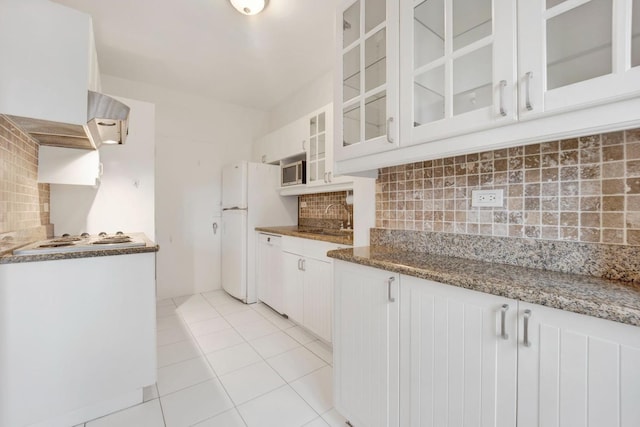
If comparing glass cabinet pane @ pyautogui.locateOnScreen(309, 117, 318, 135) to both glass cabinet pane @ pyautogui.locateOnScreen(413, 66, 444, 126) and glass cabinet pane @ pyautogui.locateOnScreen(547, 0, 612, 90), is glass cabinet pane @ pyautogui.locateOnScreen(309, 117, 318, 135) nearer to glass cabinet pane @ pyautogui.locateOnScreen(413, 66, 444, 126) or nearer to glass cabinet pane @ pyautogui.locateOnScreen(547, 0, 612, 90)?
glass cabinet pane @ pyautogui.locateOnScreen(413, 66, 444, 126)

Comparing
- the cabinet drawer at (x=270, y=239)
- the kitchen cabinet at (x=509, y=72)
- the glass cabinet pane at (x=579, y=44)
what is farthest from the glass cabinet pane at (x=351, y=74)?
the cabinet drawer at (x=270, y=239)

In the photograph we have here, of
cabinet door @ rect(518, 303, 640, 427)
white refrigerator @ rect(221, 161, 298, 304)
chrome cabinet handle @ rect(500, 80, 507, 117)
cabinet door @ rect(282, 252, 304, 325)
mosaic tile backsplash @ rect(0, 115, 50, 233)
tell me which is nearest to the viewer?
cabinet door @ rect(518, 303, 640, 427)

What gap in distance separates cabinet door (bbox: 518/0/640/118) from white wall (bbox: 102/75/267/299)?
348cm

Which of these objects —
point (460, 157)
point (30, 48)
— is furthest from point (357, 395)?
point (30, 48)

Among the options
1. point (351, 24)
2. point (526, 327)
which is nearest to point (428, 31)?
point (351, 24)

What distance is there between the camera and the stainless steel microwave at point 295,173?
294cm

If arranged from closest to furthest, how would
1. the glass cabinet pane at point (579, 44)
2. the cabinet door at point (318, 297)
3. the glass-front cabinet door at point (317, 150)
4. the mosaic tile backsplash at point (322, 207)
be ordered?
the glass cabinet pane at point (579, 44) → the cabinet door at point (318, 297) → the glass-front cabinet door at point (317, 150) → the mosaic tile backsplash at point (322, 207)

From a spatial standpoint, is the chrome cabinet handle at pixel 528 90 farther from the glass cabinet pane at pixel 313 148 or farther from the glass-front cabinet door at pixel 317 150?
the glass cabinet pane at pixel 313 148

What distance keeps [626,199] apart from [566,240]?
0.21 m

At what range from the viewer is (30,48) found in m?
1.31

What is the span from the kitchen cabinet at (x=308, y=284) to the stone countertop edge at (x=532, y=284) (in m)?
0.92

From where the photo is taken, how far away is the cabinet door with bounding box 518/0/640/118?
0.72 metres

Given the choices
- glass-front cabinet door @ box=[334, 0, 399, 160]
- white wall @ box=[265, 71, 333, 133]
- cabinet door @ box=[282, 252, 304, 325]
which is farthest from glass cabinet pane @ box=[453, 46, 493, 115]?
white wall @ box=[265, 71, 333, 133]

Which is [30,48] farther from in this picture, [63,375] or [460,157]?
[460,157]
